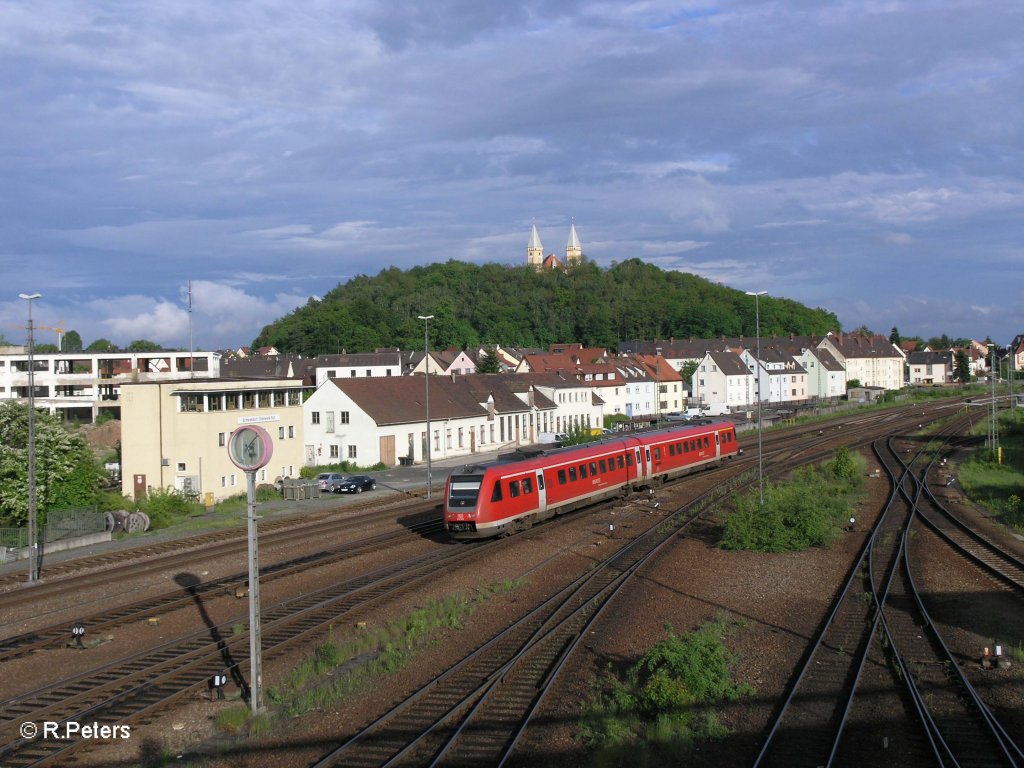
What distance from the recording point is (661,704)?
1233 centimetres

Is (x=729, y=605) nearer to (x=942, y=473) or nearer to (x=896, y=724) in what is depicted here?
(x=896, y=724)

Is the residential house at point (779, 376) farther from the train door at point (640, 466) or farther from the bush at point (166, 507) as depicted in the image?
the bush at point (166, 507)

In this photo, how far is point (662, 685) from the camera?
41.3ft

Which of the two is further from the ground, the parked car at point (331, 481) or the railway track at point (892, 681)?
the parked car at point (331, 481)

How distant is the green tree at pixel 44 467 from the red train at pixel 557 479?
17.2 metres

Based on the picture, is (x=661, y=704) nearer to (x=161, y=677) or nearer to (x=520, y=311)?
(x=161, y=677)

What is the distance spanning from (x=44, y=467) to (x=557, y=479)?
2037 centimetres

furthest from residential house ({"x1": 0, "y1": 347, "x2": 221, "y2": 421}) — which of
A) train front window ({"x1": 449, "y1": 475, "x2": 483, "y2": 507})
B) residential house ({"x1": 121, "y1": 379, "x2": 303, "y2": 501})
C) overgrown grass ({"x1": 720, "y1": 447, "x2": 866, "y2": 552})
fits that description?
overgrown grass ({"x1": 720, "y1": 447, "x2": 866, "y2": 552})

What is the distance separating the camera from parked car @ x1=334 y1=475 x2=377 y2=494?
42.5 m

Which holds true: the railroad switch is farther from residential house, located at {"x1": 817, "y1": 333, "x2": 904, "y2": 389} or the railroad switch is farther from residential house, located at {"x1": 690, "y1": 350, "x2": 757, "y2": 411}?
residential house, located at {"x1": 817, "y1": 333, "x2": 904, "y2": 389}

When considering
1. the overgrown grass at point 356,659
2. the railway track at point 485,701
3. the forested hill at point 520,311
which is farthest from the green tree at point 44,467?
the forested hill at point 520,311

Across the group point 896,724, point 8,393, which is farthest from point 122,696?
point 8,393

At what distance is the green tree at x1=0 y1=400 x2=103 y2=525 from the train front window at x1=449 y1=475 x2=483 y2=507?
17.3m

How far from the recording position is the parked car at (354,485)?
42.5 metres
